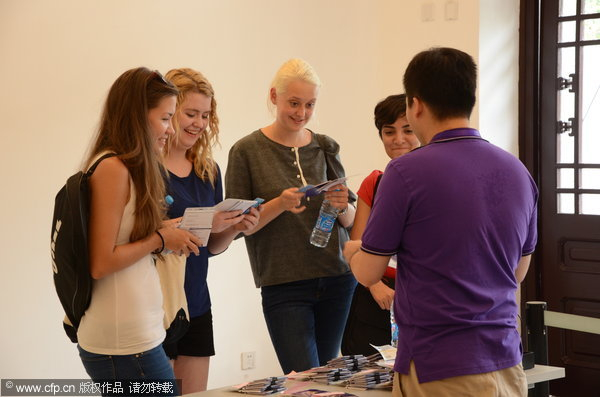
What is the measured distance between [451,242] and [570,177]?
3469 millimetres

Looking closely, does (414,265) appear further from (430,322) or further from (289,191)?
(289,191)

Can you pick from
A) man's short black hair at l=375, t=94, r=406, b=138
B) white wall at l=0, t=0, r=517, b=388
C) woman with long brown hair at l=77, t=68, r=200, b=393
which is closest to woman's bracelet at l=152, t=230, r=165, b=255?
woman with long brown hair at l=77, t=68, r=200, b=393

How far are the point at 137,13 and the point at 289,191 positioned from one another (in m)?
1.96

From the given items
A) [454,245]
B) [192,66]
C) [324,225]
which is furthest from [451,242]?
[192,66]

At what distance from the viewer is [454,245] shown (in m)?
1.80

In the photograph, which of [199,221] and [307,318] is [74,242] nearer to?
[199,221]

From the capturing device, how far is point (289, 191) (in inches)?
114

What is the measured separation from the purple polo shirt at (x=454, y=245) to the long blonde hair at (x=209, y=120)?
49.3 inches

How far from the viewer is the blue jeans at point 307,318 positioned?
9.78 ft

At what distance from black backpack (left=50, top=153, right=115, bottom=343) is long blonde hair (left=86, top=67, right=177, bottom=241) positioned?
77 mm

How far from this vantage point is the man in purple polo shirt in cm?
180

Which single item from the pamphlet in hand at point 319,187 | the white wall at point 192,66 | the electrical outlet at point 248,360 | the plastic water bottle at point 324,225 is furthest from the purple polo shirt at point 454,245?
the electrical outlet at point 248,360

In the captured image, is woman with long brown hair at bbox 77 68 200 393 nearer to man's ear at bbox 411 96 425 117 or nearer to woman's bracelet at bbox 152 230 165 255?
woman's bracelet at bbox 152 230 165 255

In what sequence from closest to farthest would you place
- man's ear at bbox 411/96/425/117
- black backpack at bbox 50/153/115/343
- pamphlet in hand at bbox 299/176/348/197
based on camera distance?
1. man's ear at bbox 411/96/425/117
2. black backpack at bbox 50/153/115/343
3. pamphlet in hand at bbox 299/176/348/197
